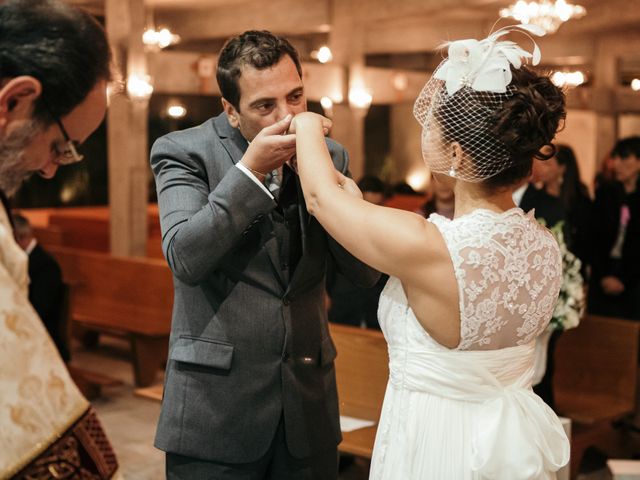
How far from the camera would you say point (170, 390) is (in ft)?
7.33

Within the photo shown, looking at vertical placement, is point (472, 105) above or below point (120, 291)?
above

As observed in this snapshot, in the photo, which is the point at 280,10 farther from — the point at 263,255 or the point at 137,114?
the point at 263,255

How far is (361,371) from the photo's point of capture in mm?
4605

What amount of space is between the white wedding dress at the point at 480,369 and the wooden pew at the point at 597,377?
2952 mm

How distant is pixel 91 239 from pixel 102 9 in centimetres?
290

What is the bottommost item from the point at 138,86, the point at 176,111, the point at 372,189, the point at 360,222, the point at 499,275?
the point at 176,111

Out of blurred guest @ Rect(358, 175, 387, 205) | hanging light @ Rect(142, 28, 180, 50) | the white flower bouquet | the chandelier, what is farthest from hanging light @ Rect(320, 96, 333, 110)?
the white flower bouquet

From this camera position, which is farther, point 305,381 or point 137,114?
point 137,114

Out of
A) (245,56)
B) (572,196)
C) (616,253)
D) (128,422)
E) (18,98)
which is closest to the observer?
(18,98)

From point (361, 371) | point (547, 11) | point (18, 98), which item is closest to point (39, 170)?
point (18, 98)

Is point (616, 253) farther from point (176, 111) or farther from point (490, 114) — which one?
point (176, 111)

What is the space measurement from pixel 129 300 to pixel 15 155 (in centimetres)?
650

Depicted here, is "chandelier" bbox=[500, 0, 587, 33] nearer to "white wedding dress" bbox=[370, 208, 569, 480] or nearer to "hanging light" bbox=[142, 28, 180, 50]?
→ "hanging light" bbox=[142, 28, 180, 50]

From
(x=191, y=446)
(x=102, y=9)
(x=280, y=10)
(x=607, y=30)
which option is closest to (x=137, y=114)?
(x=102, y=9)
